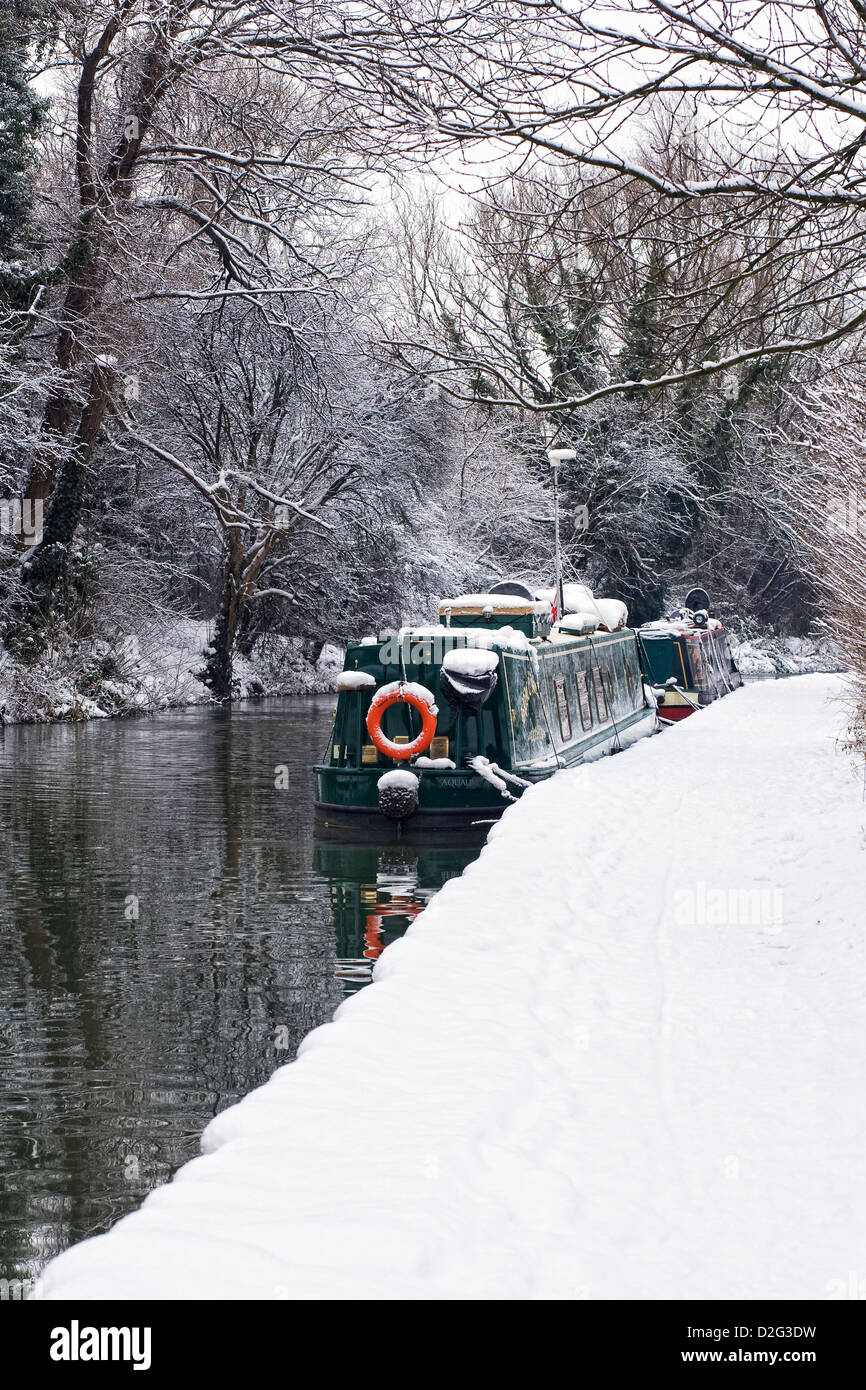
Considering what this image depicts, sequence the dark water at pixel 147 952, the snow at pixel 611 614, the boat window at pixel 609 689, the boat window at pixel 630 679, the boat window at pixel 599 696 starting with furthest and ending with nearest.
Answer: the boat window at pixel 630 679 < the snow at pixel 611 614 < the boat window at pixel 609 689 < the boat window at pixel 599 696 < the dark water at pixel 147 952

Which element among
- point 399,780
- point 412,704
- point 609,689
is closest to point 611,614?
point 609,689

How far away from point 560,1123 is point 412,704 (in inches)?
378

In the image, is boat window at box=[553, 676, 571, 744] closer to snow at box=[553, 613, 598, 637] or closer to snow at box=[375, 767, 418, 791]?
snow at box=[553, 613, 598, 637]

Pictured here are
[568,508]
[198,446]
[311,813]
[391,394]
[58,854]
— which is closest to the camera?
[58,854]

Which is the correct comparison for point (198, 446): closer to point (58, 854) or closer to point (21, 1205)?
point (58, 854)

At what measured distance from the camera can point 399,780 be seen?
1326cm

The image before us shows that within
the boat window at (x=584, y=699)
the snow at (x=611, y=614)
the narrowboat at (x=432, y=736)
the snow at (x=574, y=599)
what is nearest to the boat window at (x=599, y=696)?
the boat window at (x=584, y=699)

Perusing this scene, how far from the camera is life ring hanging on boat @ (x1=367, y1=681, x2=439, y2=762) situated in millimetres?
13523

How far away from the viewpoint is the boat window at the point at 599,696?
19016 mm

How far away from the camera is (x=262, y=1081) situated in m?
6.34

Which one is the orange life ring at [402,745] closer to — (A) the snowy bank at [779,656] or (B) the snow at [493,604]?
(B) the snow at [493,604]

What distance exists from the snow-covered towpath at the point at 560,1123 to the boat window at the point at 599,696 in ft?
35.2
